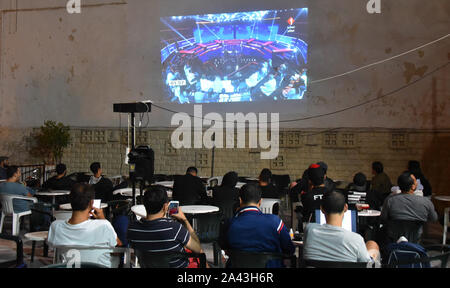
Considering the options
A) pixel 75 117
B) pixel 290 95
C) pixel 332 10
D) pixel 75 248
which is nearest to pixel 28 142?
pixel 75 117

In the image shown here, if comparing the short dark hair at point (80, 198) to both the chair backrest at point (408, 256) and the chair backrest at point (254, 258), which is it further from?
the chair backrest at point (408, 256)

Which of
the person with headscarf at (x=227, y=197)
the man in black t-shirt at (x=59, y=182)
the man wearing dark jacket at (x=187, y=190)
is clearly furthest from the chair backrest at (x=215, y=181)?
the person with headscarf at (x=227, y=197)

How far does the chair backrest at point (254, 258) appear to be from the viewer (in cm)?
271

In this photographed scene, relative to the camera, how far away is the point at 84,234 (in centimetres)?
293

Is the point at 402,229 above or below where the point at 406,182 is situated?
below

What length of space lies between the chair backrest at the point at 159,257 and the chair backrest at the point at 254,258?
0.22 m

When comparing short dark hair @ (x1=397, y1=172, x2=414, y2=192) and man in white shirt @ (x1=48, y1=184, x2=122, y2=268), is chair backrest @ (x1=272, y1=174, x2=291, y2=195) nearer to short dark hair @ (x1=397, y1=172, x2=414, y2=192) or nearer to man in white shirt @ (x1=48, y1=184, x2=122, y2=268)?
short dark hair @ (x1=397, y1=172, x2=414, y2=192)

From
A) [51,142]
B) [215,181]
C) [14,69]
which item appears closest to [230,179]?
[215,181]

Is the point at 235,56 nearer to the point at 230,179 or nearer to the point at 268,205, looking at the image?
the point at 230,179

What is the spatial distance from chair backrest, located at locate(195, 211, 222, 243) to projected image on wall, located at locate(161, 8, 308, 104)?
508cm

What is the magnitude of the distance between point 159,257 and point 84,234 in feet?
1.90

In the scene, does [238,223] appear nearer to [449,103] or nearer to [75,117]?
[449,103]

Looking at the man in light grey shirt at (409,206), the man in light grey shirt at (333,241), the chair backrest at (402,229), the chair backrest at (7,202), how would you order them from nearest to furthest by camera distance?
the man in light grey shirt at (333,241) < the chair backrest at (402,229) < the man in light grey shirt at (409,206) < the chair backrest at (7,202)

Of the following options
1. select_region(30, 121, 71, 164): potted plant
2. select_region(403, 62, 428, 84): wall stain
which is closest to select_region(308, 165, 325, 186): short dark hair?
select_region(403, 62, 428, 84): wall stain
